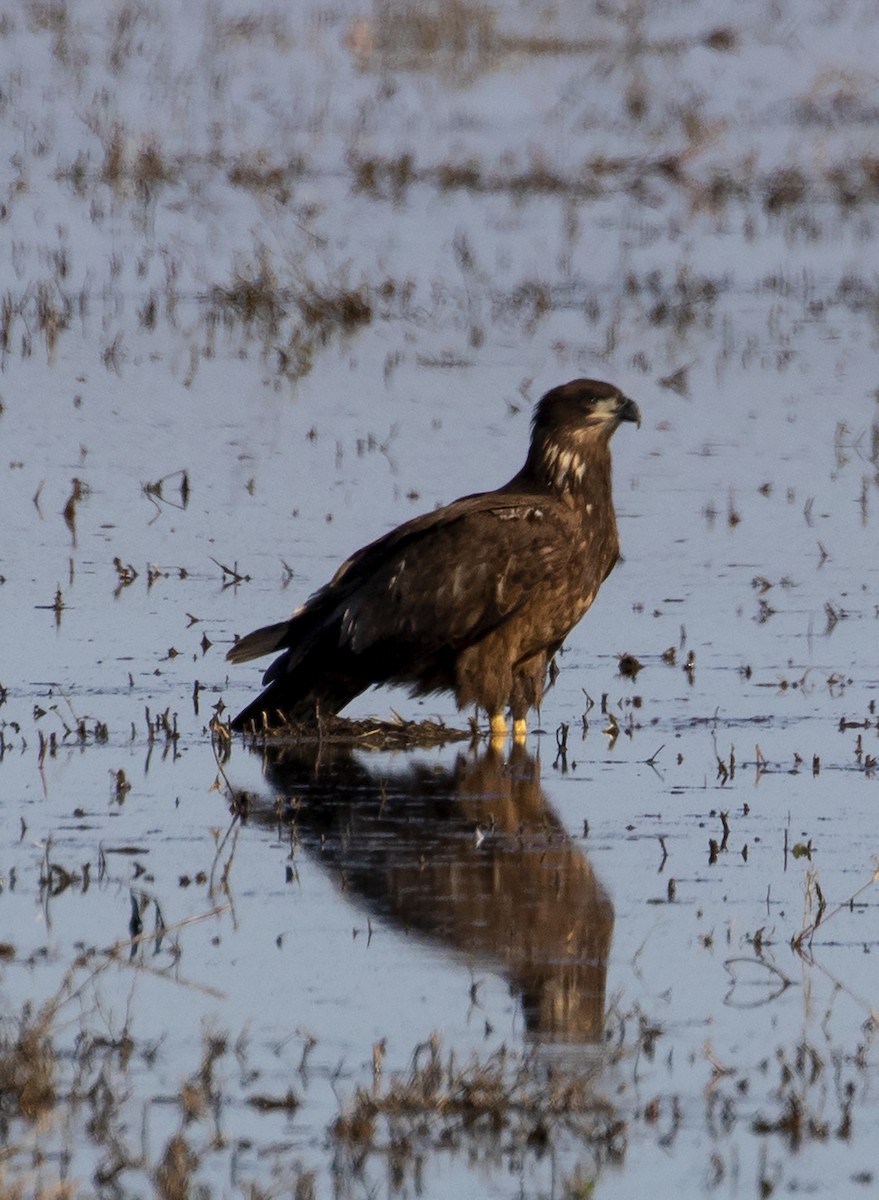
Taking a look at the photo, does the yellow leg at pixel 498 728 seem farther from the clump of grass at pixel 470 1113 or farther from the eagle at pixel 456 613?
the clump of grass at pixel 470 1113

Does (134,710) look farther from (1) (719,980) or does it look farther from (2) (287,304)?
(2) (287,304)

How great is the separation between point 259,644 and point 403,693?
2.05 m

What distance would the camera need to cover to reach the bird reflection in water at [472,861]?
655 centimetres

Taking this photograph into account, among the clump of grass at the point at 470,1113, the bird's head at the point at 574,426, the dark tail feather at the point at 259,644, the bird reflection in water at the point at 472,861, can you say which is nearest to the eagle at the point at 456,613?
the dark tail feather at the point at 259,644

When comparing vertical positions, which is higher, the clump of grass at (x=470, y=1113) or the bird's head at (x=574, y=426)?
the bird's head at (x=574, y=426)

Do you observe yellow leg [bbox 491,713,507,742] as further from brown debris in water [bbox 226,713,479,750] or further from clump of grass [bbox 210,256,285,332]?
clump of grass [bbox 210,256,285,332]

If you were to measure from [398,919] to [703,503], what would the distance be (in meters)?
7.16

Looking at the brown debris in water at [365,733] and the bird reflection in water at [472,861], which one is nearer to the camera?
the bird reflection in water at [472,861]

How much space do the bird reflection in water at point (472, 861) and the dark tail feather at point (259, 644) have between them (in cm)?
42

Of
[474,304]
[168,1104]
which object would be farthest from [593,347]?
[168,1104]

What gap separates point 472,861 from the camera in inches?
301

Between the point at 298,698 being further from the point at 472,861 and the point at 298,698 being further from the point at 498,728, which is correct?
the point at 472,861

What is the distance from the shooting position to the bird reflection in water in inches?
258

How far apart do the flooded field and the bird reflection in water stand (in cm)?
2
